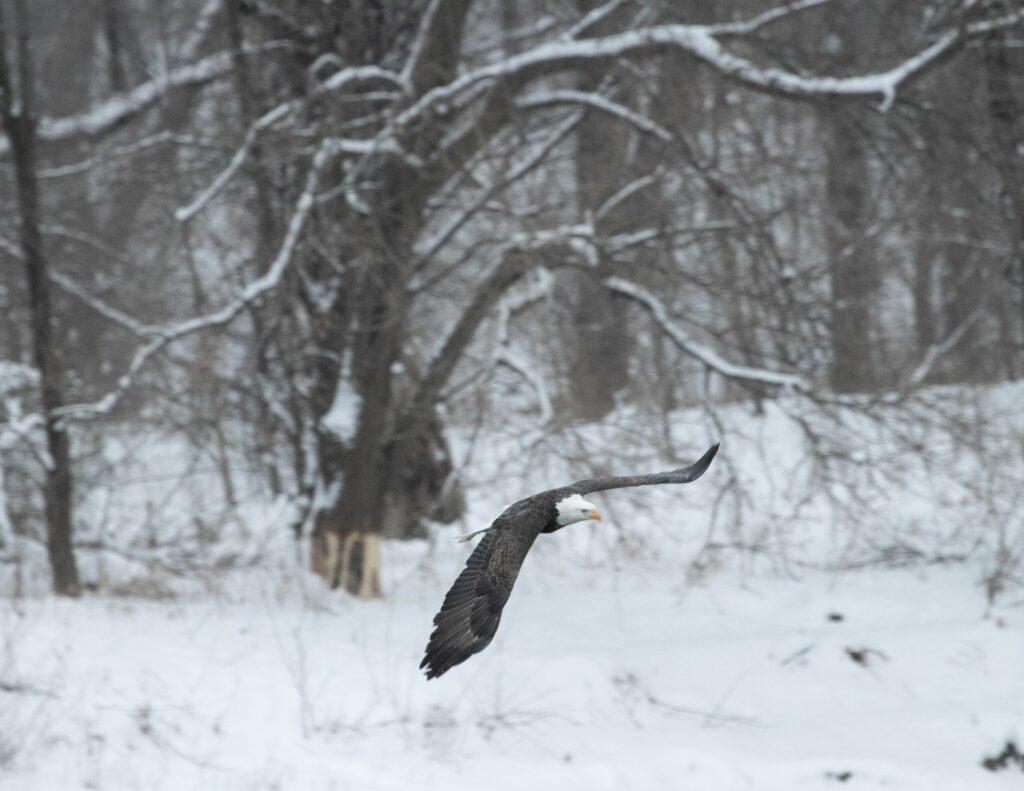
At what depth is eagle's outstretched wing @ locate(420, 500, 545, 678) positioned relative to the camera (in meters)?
3.42

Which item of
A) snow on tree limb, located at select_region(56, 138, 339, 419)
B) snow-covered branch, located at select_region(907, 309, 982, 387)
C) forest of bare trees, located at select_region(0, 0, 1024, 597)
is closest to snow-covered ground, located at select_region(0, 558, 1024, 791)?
forest of bare trees, located at select_region(0, 0, 1024, 597)

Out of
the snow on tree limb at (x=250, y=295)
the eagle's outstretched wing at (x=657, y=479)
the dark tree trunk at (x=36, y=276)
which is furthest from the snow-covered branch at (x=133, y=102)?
the eagle's outstretched wing at (x=657, y=479)

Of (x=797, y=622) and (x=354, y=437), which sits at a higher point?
(x=354, y=437)

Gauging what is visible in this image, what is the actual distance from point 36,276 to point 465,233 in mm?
3243

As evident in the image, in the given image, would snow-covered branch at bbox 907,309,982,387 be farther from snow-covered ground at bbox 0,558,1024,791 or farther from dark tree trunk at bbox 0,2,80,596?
dark tree trunk at bbox 0,2,80,596

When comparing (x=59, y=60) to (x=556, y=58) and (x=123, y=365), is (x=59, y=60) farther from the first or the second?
(x=556, y=58)

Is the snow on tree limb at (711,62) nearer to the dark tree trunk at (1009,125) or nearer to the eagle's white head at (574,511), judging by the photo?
the dark tree trunk at (1009,125)

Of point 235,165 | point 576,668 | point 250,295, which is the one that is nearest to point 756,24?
point 235,165

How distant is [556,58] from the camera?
320 inches

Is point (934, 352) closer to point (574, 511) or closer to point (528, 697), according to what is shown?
point (528, 697)

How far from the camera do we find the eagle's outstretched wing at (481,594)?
3.42 meters

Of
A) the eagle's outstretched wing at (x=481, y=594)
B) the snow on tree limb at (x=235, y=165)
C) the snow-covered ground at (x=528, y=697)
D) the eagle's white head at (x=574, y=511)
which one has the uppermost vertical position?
the snow on tree limb at (x=235, y=165)

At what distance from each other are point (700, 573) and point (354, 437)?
2.75 m

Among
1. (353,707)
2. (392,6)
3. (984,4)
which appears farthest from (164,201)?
(984,4)
